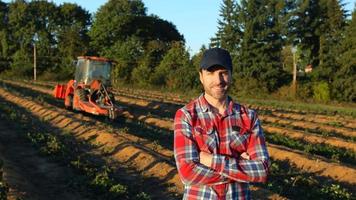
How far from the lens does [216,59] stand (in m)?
3.05

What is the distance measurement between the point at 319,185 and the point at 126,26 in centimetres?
6128

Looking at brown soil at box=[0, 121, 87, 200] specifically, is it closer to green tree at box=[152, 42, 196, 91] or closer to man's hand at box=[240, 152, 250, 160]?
man's hand at box=[240, 152, 250, 160]

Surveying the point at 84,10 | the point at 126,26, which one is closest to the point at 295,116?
the point at 126,26

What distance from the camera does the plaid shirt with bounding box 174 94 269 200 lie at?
9.83 ft

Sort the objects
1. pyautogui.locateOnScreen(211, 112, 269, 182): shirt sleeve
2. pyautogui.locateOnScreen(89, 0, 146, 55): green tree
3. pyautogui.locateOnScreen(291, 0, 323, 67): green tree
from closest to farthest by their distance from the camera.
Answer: pyautogui.locateOnScreen(211, 112, 269, 182): shirt sleeve, pyautogui.locateOnScreen(291, 0, 323, 67): green tree, pyautogui.locateOnScreen(89, 0, 146, 55): green tree

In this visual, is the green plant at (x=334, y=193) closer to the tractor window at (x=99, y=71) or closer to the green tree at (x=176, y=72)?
the tractor window at (x=99, y=71)

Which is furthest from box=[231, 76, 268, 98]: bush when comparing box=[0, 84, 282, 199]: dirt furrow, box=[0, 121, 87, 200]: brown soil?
box=[0, 121, 87, 200]: brown soil

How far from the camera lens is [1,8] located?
83.1 m

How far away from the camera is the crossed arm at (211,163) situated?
297 cm

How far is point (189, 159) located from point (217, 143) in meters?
0.18

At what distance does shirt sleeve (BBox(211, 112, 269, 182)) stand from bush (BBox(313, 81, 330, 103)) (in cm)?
3904

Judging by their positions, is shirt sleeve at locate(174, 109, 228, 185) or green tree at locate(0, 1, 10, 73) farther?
green tree at locate(0, 1, 10, 73)

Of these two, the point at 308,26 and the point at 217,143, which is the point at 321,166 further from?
the point at 308,26

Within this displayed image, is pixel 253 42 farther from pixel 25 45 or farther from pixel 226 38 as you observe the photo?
pixel 25 45
